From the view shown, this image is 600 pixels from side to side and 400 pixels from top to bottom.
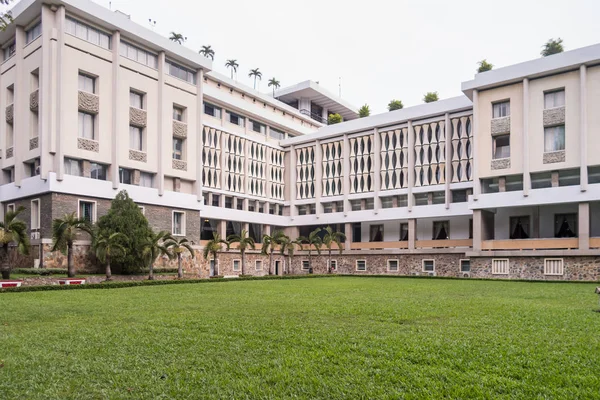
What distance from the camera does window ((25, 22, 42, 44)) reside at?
31.1 meters

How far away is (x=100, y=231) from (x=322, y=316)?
21.8 metres

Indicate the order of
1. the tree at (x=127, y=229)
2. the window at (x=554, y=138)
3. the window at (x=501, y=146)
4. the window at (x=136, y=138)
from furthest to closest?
the window at (x=501, y=146), the window at (x=136, y=138), the window at (x=554, y=138), the tree at (x=127, y=229)

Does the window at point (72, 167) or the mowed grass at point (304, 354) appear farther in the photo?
the window at point (72, 167)

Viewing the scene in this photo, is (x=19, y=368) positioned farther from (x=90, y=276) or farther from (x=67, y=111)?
(x=67, y=111)

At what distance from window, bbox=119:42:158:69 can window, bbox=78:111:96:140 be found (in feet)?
17.3

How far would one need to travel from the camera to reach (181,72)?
127 ft

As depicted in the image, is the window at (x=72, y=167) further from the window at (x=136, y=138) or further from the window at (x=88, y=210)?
the window at (x=136, y=138)

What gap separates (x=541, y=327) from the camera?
895 centimetres

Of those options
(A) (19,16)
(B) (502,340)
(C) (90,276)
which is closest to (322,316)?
(B) (502,340)

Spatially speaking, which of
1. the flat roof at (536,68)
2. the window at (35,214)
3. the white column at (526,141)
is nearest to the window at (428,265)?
the white column at (526,141)

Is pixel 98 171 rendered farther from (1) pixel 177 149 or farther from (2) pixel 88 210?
(1) pixel 177 149

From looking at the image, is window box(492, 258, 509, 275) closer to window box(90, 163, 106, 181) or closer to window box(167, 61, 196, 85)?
window box(167, 61, 196, 85)

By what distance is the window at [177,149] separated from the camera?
37.9 metres

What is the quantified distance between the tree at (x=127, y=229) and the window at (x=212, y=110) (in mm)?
15111
